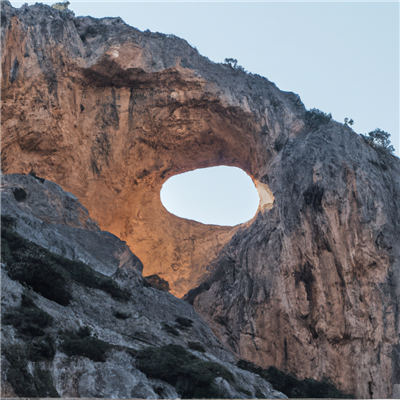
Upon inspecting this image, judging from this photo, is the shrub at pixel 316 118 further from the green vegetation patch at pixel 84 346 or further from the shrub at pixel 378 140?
the green vegetation patch at pixel 84 346

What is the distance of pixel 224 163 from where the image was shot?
→ 4056cm

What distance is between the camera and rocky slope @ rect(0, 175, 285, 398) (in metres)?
12.2

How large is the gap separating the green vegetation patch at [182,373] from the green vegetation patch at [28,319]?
3231 millimetres

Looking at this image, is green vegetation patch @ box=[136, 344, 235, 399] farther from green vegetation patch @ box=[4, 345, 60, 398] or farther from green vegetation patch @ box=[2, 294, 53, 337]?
green vegetation patch @ box=[4, 345, 60, 398]

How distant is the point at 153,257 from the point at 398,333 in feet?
68.7

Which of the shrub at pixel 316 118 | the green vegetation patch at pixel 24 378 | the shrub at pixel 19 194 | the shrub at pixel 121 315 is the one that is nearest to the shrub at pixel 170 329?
the shrub at pixel 121 315

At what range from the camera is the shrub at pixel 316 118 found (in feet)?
119

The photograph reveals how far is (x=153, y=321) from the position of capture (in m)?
20.3

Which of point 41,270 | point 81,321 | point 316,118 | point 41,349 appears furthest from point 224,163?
point 41,349

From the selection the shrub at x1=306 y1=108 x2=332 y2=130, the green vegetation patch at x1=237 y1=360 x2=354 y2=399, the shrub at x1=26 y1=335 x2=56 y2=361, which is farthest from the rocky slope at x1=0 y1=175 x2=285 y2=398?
the shrub at x1=306 y1=108 x2=332 y2=130

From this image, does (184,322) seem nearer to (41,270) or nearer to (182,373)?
(182,373)

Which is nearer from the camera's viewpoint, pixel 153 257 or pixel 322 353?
pixel 322 353

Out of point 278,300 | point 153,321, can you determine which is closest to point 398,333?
point 278,300

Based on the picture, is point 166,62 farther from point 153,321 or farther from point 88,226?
point 153,321
